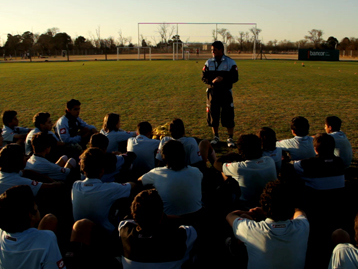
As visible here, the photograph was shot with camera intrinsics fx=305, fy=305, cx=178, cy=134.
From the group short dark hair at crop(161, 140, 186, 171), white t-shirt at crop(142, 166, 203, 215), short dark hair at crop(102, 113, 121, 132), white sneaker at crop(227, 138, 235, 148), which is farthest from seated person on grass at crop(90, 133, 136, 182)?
white sneaker at crop(227, 138, 235, 148)

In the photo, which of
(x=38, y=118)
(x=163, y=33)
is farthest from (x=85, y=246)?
(x=163, y=33)

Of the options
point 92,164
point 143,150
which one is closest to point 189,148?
point 143,150

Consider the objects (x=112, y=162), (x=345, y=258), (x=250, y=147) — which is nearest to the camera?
(x=345, y=258)

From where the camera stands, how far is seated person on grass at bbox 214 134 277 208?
3.55m

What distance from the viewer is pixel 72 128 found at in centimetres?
630

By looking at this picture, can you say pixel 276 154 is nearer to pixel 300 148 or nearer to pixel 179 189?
pixel 300 148

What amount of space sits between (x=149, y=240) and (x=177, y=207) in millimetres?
1028

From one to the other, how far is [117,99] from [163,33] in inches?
2441

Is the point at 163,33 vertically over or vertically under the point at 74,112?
over

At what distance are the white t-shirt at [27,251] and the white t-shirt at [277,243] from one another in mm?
1553

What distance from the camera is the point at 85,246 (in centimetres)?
276

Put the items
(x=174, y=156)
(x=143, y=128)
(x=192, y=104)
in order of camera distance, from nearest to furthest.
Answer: (x=174, y=156) < (x=143, y=128) < (x=192, y=104)

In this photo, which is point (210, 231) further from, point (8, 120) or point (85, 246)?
point (8, 120)

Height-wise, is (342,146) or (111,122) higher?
(111,122)
